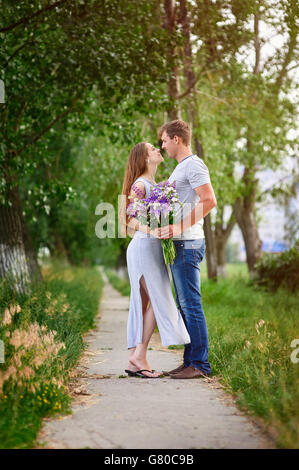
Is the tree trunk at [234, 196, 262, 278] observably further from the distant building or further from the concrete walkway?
the concrete walkway

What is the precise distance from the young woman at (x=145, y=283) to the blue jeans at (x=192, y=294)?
0.37 ft

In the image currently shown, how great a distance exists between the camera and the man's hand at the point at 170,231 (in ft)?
17.5

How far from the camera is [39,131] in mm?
10484

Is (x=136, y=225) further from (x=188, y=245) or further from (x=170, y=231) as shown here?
(x=188, y=245)

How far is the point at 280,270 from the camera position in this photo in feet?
47.6

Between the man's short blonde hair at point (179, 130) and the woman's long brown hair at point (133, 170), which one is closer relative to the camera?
the man's short blonde hair at point (179, 130)

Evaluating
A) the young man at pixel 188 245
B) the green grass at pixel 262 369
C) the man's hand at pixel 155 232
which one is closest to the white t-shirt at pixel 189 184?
the young man at pixel 188 245

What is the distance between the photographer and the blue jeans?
5.45 metres

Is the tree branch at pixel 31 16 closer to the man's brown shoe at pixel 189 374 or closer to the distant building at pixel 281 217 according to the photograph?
the man's brown shoe at pixel 189 374

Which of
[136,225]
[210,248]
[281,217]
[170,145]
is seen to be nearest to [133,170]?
[170,145]

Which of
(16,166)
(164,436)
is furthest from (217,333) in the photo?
(16,166)

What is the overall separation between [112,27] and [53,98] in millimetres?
1641

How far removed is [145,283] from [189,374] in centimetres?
101

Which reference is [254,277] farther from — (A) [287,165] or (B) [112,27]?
(B) [112,27]
